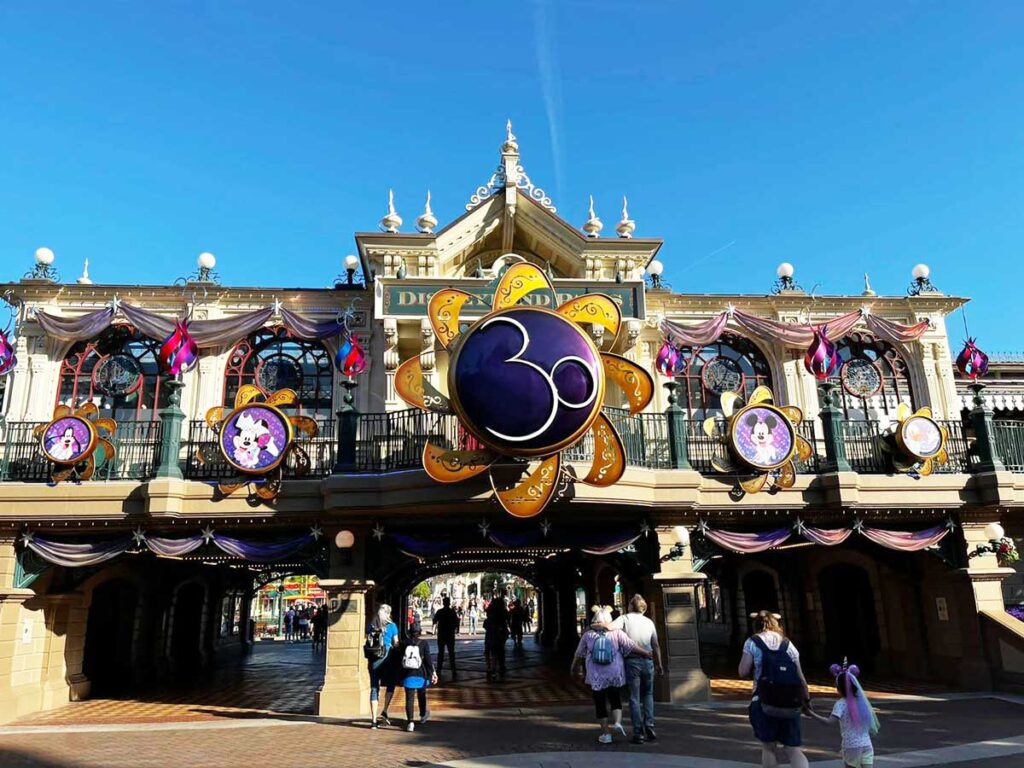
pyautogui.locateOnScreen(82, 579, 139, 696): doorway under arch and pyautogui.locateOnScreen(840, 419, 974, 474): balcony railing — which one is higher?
pyautogui.locateOnScreen(840, 419, 974, 474): balcony railing

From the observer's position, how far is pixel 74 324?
58.2 feet

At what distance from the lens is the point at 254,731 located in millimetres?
11961

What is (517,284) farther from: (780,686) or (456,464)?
(780,686)

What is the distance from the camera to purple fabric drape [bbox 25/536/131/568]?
14.0m

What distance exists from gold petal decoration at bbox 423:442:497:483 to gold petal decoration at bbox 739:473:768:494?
18.4 feet

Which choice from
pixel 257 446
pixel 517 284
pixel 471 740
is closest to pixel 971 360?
pixel 517 284

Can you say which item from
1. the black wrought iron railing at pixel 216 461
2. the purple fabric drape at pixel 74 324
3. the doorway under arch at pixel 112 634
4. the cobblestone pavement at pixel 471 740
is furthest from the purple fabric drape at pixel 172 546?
the purple fabric drape at pixel 74 324

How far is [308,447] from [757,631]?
426 inches

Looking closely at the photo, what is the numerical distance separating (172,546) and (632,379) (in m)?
9.18

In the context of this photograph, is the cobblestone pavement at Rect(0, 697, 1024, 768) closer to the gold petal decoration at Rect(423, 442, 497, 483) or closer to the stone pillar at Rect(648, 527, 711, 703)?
the stone pillar at Rect(648, 527, 711, 703)

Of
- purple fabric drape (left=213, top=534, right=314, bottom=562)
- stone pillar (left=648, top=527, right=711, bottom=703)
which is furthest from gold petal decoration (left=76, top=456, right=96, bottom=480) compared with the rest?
stone pillar (left=648, top=527, right=711, bottom=703)

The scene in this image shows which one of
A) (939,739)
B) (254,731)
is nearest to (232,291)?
(254,731)

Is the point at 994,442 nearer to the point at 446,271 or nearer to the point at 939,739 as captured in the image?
the point at 939,739

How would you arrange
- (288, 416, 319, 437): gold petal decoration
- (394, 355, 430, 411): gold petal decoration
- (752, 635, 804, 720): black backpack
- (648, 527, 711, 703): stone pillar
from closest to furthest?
(752, 635, 804, 720): black backpack → (394, 355, 430, 411): gold petal decoration → (648, 527, 711, 703): stone pillar → (288, 416, 319, 437): gold petal decoration
